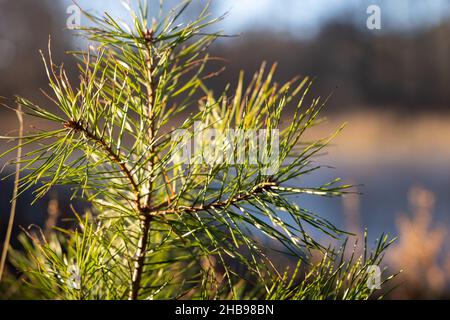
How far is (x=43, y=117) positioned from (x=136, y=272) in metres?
0.19

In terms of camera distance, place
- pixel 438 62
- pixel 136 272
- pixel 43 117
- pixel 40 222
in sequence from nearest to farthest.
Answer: pixel 43 117 < pixel 136 272 < pixel 40 222 < pixel 438 62

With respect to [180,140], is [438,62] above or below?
above

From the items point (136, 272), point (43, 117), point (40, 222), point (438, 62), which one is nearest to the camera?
point (43, 117)

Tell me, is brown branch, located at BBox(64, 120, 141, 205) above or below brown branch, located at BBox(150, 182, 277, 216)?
above

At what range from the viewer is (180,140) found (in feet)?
1.55

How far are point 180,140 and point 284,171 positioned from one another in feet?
0.29

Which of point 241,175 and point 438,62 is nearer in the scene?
point 241,175

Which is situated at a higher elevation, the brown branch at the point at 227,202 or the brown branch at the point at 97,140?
the brown branch at the point at 97,140
